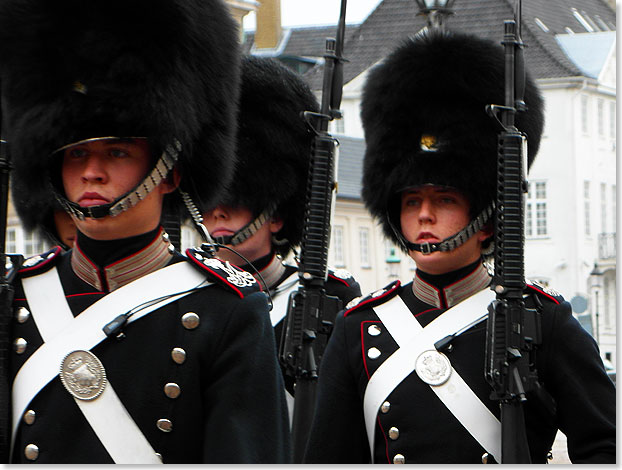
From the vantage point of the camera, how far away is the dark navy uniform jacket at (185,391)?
14.4ft

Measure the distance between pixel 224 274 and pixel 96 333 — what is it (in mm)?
464

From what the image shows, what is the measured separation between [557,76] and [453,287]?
1484 inches

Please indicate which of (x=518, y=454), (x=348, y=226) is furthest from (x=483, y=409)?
(x=348, y=226)

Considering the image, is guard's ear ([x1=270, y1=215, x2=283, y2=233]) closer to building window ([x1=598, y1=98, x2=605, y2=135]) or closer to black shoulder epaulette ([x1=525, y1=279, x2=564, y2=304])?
black shoulder epaulette ([x1=525, y1=279, x2=564, y2=304])

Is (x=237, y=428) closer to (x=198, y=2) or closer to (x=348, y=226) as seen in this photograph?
(x=198, y=2)

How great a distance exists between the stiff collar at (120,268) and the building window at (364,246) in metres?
39.0

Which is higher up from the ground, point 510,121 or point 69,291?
point 510,121

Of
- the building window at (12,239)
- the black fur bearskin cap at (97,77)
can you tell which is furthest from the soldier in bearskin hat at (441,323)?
the building window at (12,239)

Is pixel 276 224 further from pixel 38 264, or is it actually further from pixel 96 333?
pixel 96 333

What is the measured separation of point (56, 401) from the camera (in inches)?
174

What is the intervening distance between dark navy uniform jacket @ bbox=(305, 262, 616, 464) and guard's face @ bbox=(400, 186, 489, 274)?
0.24 ft

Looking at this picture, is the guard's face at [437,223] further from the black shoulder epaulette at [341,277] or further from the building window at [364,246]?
the building window at [364,246]

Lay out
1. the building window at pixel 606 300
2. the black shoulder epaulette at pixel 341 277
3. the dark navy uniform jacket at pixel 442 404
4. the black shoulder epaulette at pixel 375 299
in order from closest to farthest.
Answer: the dark navy uniform jacket at pixel 442 404 < the black shoulder epaulette at pixel 375 299 < the black shoulder epaulette at pixel 341 277 < the building window at pixel 606 300

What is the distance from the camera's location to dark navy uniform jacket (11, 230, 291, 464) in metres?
4.40
